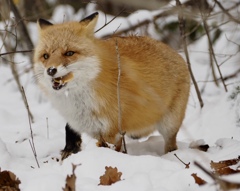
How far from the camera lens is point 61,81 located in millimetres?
4309

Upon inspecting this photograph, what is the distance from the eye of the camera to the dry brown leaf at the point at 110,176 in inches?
126

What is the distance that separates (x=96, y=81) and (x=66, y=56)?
40 cm

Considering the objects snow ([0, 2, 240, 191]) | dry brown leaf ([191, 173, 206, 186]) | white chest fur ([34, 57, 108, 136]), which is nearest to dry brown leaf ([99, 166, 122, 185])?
snow ([0, 2, 240, 191])

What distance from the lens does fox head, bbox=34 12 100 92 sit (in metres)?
4.30

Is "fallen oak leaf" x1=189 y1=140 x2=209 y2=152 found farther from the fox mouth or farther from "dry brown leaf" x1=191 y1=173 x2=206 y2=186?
"dry brown leaf" x1=191 y1=173 x2=206 y2=186

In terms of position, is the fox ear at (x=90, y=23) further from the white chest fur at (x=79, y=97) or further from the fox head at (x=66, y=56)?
the white chest fur at (x=79, y=97)

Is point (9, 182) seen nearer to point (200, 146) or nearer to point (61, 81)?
point (61, 81)

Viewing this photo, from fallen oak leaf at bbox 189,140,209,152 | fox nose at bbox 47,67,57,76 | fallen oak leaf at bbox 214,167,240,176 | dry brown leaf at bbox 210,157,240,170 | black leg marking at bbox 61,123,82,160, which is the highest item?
fox nose at bbox 47,67,57,76

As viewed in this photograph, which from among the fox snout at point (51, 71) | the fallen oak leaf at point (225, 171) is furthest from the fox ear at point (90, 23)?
the fallen oak leaf at point (225, 171)

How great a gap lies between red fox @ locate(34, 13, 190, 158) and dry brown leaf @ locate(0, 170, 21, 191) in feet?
3.79

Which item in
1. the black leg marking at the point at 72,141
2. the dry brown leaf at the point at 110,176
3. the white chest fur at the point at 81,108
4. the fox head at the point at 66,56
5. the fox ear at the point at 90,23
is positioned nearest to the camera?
the dry brown leaf at the point at 110,176

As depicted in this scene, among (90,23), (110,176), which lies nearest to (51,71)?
(90,23)

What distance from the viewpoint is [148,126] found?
5219 mm

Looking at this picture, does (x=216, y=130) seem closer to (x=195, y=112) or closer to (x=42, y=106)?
(x=195, y=112)
